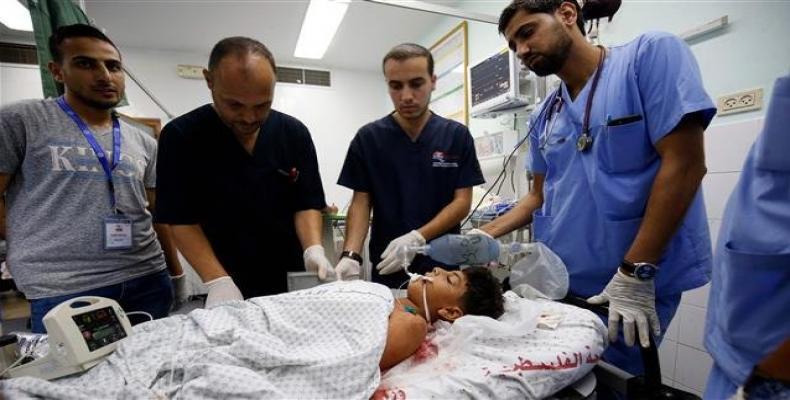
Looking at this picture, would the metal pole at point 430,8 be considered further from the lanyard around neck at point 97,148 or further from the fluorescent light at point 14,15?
the fluorescent light at point 14,15

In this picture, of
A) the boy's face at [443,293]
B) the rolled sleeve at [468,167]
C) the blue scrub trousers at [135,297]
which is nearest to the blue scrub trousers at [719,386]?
the boy's face at [443,293]

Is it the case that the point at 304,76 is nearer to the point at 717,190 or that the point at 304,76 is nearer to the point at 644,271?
the point at 717,190

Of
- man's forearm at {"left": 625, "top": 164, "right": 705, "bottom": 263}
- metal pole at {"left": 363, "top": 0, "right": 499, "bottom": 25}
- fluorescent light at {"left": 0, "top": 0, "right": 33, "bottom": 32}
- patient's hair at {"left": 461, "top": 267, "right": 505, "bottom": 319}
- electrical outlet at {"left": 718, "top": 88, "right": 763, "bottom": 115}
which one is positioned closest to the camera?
man's forearm at {"left": 625, "top": 164, "right": 705, "bottom": 263}

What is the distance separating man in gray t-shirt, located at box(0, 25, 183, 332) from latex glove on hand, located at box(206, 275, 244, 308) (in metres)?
0.51

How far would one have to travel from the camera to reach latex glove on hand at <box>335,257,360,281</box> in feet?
4.74

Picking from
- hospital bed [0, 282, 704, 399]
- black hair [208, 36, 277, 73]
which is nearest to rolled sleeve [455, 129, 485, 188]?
hospital bed [0, 282, 704, 399]

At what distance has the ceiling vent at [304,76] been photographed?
529 cm

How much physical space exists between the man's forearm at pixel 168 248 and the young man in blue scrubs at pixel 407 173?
36.7 inches

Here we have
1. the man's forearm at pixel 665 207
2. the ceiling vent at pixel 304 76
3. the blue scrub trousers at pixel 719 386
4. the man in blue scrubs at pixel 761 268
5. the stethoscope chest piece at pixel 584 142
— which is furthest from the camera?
the ceiling vent at pixel 304 76

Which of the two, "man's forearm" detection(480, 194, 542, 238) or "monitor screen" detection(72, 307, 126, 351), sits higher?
"man's forearm" detection(480, 194, 542, 238)

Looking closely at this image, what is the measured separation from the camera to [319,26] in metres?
4.17

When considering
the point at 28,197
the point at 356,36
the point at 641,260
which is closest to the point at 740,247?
the point at 641,260

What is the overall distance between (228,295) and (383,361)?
0.62m

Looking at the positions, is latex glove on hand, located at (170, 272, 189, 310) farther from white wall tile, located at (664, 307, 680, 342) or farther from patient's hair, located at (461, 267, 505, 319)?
white wall tile, located at (664, 307, 680, 342)
